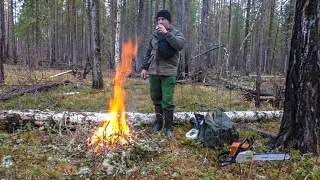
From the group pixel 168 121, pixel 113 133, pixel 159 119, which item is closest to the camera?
pixel 113 133

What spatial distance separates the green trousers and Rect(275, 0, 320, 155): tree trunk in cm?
199

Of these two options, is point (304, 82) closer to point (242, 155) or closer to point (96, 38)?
point (242, 155)

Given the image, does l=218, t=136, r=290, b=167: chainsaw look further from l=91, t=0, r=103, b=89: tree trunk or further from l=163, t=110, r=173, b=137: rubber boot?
l=91, t=0, r=103, b=89: tree trunk

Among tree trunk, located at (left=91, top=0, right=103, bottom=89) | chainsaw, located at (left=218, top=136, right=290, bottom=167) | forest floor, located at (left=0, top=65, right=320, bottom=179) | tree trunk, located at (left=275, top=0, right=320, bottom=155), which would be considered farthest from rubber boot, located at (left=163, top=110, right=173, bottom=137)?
tree trunk, located at (left=91, top=0, right=103, bottom=89)

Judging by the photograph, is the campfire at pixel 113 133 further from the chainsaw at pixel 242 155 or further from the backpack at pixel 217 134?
the chainsaw at pixel 242 155

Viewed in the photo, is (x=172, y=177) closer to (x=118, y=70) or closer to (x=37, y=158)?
(x=37, y=158)

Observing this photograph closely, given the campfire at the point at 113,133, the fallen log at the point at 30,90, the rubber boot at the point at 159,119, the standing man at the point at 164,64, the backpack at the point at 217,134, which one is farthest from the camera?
the fallen log at the point at 30,90

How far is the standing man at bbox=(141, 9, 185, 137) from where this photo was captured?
4.68 meters

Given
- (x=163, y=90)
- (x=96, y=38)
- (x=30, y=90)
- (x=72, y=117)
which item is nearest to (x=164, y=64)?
(x=163, y=90)

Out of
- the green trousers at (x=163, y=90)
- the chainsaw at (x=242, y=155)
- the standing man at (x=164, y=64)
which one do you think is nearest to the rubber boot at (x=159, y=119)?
the standing man at (x=164, y=64)

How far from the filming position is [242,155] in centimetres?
373

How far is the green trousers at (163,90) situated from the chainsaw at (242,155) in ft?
4.58

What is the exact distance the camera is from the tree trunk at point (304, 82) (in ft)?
12.4

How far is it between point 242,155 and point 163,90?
1.85 metres
